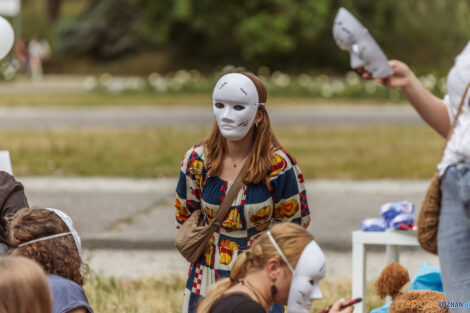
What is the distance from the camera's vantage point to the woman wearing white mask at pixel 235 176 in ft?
13.2

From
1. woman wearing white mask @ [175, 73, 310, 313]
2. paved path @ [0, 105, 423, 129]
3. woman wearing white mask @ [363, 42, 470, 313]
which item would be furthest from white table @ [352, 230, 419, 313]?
paved path @ [0, 105, 423, 129]

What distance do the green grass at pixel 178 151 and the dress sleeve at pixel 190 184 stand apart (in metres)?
7.14

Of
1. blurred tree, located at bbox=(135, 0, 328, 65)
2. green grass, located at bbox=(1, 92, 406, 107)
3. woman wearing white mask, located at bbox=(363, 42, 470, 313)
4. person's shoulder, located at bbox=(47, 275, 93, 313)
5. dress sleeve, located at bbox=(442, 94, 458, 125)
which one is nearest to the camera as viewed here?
woman wearing white mask, located at bbox=(363, 42, 470, 313)

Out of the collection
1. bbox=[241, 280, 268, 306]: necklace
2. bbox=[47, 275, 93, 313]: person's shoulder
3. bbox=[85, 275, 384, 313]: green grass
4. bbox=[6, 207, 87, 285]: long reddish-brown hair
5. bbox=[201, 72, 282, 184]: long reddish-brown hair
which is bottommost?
bbox=[85, 275, 384, 313]: green grass

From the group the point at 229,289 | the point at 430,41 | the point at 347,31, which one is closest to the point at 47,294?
the point at 229,289

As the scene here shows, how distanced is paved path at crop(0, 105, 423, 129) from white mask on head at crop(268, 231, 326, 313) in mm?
14229

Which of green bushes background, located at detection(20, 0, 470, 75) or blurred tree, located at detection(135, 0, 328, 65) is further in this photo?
green bushes background, located at detection(20, 0, 470, 75)

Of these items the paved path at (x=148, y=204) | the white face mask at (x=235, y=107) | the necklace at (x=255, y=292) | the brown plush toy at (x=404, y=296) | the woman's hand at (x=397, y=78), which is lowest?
the paved path at (x=148, y=204)

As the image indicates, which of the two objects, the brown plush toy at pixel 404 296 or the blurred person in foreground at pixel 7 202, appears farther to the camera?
the brown plush toy at pixel 404 296

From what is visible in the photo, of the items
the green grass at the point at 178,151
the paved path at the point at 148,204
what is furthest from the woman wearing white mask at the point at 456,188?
the green grass at the point at 178,151

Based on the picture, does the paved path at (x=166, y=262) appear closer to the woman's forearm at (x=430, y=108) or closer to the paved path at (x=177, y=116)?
the woman's forearm at (x=430, y=108)

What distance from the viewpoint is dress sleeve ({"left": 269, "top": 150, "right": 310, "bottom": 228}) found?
4059 millimetres

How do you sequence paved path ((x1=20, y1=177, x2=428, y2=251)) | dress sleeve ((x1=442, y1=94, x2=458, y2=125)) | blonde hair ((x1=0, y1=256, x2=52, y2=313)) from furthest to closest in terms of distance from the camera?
1. paved path ((x1=20, y1=177, x2=428, y2=251))
2. dress sleeve ((x1=442, y1=94, x2=458, y2=125))
3. blonde hair ((x1=0, y1=256, x2=52, y2=313))

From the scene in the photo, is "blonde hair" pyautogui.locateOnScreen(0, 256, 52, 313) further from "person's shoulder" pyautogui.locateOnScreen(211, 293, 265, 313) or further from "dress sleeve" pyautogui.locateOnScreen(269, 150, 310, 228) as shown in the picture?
"dress sleeve" pyautogui.locateOnScreen(269, 150, 310, 228)
